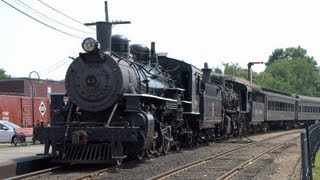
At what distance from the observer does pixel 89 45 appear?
14328 mm

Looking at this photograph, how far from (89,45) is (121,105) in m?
1.87

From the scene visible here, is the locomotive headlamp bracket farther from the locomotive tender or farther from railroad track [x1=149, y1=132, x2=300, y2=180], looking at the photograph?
railroad track [x1=149, y1=132, x2=300, y2=180]

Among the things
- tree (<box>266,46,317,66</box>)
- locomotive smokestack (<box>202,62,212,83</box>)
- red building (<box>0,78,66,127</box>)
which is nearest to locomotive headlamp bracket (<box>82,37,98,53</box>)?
locomotive smokestack (<box>202,62,212,83</box>)

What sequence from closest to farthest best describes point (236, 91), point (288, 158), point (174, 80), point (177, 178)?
point (177, 178) → point (288, 158) → point (174, 80) → point (236, 91)

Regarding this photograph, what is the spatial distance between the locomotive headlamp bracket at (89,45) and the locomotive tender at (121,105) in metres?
0.03

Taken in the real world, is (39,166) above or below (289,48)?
below

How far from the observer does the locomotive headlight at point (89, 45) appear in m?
14.2

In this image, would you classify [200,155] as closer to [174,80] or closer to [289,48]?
[174,80]

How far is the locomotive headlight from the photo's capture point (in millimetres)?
14203

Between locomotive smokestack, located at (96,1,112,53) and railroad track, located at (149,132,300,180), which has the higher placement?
locomotive smokestack, located at (96,1,112,53)

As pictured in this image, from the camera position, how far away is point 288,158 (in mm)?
16766

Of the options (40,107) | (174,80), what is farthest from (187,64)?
(40,107)

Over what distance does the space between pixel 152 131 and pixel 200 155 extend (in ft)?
11.4

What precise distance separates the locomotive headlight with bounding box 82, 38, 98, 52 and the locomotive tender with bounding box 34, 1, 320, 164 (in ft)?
0.09
